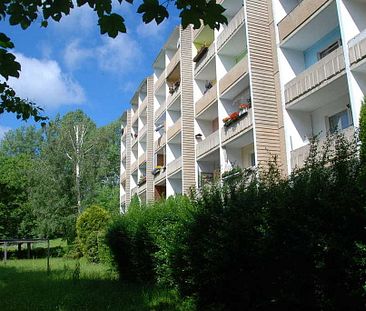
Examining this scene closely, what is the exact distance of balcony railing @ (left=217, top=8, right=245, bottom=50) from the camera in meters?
19.2

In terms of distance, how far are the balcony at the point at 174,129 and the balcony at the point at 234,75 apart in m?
5.90

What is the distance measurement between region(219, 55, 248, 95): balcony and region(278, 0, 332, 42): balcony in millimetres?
2054

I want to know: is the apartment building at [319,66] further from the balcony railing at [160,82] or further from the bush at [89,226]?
the bush at [89,226]

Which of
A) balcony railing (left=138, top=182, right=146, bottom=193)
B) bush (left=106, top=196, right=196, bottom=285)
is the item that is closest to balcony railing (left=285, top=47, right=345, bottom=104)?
bush (left=106, top=196, right=196, bottom=285)

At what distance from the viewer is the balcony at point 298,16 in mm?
14766

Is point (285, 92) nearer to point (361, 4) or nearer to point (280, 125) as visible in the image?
point (280, 125)

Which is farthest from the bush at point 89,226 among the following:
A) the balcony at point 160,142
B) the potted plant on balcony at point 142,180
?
the balcony at point 160,142

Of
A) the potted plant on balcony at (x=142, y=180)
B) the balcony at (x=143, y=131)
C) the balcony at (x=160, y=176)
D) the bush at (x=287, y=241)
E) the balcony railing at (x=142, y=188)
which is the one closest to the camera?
the bush at (x=287, y=241)

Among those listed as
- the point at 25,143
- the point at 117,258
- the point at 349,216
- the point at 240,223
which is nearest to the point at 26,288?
the point at 117,258

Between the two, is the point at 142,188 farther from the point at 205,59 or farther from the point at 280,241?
the point at 280,241

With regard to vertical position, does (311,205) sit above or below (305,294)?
above

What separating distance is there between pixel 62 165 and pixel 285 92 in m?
29.0

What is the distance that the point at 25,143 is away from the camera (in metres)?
62.4

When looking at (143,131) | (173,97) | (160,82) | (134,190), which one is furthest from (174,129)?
(134,190)
